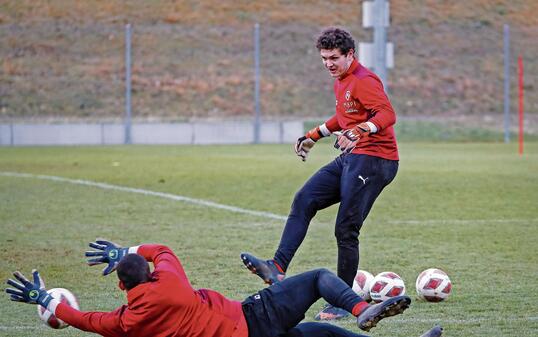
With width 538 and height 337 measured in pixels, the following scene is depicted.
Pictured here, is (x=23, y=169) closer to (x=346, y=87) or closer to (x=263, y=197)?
(x=263, y=197)

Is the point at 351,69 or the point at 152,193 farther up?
the point at 351,69

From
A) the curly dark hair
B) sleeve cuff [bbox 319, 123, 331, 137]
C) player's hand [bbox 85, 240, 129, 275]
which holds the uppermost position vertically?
the curly dark hair

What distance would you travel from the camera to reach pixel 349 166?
7703mm

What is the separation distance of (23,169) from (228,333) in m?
16.5

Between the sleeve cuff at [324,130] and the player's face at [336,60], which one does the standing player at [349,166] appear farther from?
the sleeve cuff at [324,130]

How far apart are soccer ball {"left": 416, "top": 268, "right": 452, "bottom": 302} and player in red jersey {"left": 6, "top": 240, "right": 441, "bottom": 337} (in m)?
1.94

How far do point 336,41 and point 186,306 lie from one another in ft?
8.44

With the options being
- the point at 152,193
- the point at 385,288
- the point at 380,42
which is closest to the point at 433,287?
the point at 385,288

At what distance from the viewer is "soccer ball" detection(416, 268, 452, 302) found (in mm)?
7961

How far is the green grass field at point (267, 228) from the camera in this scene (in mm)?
7941

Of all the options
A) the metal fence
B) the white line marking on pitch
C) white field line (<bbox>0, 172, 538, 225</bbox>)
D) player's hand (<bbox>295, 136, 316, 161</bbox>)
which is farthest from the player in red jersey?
the metal fence

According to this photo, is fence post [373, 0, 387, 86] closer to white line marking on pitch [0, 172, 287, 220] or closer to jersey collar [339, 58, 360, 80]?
white line marking on pitch [0, 172, 287, 220]

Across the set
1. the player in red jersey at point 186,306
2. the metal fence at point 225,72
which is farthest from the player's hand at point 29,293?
the metal fence at point 225,72

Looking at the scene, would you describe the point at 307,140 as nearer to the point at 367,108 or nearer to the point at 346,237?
the point at 367,108
